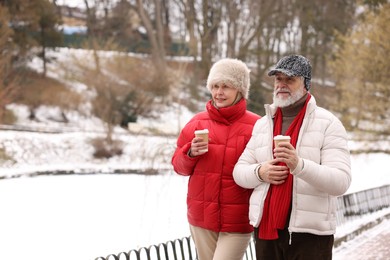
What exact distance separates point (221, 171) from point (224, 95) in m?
0.47

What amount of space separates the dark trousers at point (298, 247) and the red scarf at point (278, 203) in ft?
0.17

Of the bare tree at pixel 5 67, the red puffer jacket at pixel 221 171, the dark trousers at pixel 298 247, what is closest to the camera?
the dark trousers at pixel 298 247

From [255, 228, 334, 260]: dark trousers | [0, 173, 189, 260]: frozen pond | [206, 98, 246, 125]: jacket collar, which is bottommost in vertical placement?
[0, 173, 189, 260]: frozen pond

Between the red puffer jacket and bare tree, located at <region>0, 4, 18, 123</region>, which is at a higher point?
bare tree, located at <region>0, 4, 18, 123</region>

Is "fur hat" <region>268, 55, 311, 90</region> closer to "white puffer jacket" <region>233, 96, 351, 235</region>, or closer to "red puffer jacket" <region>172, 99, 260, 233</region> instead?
"white puffer jacket" <region>233, 96, 351, 235</region>

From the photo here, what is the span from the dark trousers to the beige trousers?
1.33 feet

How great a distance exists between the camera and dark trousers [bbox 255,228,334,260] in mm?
2834

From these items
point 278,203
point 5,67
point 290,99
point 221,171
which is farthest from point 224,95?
point 5,67

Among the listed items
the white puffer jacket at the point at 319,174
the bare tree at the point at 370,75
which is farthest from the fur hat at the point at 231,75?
the bare tree at the point at 370,75

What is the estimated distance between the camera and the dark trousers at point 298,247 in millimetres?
2834

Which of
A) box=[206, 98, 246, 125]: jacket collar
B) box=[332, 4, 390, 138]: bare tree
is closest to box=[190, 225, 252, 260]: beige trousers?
box=[206, 98, 246, 125]: jacket collar

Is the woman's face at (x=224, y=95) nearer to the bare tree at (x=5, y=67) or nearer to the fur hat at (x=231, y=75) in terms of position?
the fur hat at (x=231, y=75)

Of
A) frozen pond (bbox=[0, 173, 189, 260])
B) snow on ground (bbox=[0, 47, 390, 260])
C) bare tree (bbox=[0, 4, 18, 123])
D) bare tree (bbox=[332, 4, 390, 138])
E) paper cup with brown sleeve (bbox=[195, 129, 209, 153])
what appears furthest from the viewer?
bare tree (bbox=[0, 4, 18, 123])

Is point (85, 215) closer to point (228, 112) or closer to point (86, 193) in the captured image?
point (86, 193)
